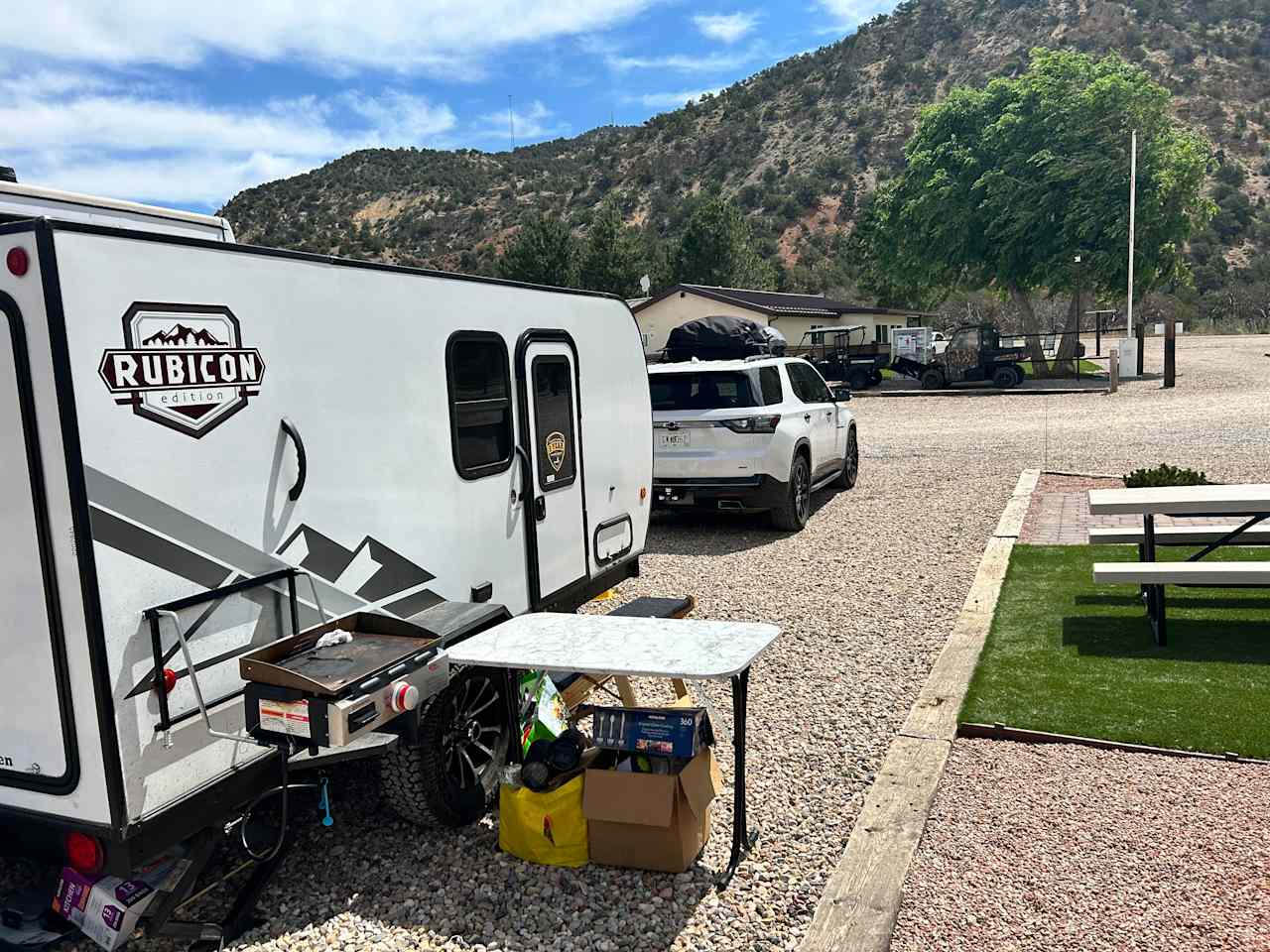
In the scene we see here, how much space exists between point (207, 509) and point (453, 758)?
1525 mm

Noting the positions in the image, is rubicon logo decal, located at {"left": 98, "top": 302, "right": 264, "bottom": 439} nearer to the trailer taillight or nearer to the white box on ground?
the trailer taillight

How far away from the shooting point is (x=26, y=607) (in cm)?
299

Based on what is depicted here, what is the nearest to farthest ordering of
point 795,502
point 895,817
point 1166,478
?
point 895,817 < point 1166,478 < point 795,502

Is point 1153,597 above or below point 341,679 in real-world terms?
below

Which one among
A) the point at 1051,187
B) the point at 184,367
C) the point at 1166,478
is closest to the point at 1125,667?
the point at 1166,478

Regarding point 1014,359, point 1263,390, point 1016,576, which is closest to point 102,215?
point 1016,576

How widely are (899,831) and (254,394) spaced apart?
117 inches

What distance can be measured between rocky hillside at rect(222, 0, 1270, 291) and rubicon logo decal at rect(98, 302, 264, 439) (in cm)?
6929

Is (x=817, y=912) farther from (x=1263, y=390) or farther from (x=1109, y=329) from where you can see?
(x=1109, y=329)

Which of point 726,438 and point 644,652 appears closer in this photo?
point 644,652

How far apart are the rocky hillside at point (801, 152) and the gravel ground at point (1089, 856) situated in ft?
226

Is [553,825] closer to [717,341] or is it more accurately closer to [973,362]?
[717,341]

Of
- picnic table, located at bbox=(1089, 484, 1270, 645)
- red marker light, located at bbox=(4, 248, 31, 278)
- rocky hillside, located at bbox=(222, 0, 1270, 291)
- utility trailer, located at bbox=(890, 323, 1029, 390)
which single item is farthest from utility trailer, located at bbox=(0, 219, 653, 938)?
rocky hillside, located at bbox=(222, 0, 1270, 291)

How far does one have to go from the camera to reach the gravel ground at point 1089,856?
334cm
